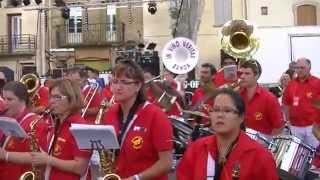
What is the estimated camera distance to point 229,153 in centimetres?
399

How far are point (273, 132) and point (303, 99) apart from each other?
2.68 m

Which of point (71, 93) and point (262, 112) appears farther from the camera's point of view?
point (262, 112)

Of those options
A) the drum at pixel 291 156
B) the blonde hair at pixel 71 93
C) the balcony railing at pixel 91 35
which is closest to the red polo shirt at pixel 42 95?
the drum at pixel 291 156

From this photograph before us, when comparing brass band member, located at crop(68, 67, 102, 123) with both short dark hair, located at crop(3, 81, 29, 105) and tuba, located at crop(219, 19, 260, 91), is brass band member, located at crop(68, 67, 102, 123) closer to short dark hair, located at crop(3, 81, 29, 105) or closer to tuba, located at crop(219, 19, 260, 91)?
tuba, located at crop(219, 19, 260, 91)

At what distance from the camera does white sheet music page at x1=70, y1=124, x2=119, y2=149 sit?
4.45 meters

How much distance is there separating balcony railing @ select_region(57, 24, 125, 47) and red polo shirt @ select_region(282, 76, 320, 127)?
2934 cm

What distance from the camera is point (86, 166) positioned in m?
4.86

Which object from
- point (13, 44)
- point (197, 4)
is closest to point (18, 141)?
point (197, 4)

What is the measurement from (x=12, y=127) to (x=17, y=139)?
323 millimetres

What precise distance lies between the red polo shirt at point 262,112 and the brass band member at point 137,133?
325cm

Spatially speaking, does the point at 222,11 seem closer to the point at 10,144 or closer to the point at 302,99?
the point at 302,99

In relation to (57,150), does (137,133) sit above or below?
above

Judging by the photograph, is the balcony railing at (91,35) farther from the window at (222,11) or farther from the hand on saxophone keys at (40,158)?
the hand on saxophone keys at (40,158)

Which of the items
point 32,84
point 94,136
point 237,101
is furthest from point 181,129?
point 237,101
